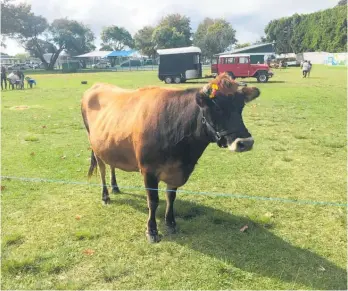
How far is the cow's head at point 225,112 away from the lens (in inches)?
141

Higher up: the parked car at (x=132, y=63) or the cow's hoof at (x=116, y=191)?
the parked car at (x=132, y=63)

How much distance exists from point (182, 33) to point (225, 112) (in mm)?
74483

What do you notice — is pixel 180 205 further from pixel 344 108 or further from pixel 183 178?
pixel 344 108

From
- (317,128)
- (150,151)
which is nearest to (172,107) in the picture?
(150,151)

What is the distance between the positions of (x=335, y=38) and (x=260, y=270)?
226ft

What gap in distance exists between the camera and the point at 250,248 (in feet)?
13.8

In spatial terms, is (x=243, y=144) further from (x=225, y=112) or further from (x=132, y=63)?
(x=132, y=63)

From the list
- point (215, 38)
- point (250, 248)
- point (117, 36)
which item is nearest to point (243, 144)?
→ point (250, 248)

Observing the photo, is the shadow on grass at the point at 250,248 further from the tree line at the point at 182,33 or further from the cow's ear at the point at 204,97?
the tree line at the point at 182,33

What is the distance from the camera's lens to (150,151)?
415 cm

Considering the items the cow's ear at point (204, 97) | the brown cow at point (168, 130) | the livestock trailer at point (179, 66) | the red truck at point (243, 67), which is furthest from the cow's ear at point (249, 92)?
the livestock trailer at point (179, 66)

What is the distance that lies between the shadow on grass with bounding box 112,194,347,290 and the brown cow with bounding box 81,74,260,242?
394mm

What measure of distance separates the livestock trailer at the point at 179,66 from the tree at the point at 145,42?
4918 cm

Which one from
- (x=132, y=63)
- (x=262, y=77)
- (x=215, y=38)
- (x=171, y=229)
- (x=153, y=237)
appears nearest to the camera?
(x=153, y=237)
